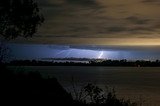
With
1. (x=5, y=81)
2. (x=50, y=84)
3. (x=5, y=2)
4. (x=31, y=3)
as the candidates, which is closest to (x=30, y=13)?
(x=31, y=3)

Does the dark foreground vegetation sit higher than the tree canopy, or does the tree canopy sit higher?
the tree canopy

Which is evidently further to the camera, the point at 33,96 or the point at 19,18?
the point at 19,18

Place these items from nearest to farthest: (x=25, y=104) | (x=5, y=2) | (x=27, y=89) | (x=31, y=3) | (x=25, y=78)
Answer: (x=25, y=104), (x=27, y=89), (x=25, y=78), (x=5, y=2), (x=31, y=3)

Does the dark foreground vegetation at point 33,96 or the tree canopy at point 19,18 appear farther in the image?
the tree canopy at point 19,18

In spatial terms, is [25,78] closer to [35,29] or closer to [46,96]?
[46,96]

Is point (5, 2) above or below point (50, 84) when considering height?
above

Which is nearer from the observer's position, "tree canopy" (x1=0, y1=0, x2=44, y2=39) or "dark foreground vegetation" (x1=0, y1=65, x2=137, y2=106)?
"dark foreground vegetation" (x1=0, y1=65, x2=137, y2=106)

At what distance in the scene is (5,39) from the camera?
1346 inches

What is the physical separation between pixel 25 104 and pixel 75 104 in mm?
3290

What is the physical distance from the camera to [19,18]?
108ft

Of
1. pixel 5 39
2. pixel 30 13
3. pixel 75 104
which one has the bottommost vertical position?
pixel 75 104

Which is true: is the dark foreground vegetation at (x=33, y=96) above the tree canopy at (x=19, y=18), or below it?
below

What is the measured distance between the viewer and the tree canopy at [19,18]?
31891 mm

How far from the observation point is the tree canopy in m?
31.9
